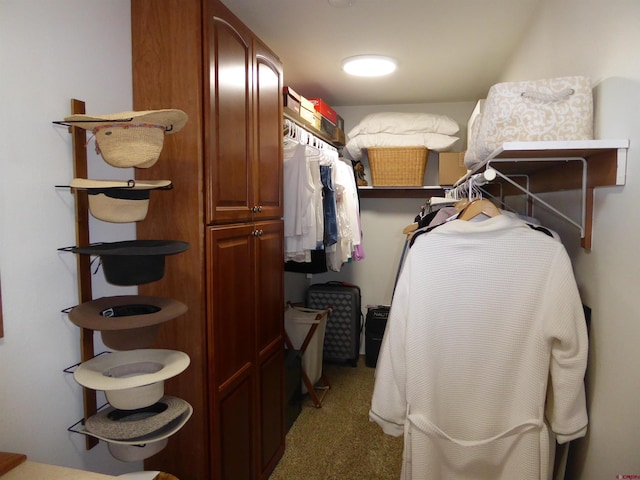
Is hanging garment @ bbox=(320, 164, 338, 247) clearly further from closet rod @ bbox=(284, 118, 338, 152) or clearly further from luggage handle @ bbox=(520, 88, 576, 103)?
luggage handle @ bbox=(520, 88, 576, 103)

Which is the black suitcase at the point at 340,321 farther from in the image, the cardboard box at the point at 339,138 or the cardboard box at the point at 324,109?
the cardboard box at the point at 324,109

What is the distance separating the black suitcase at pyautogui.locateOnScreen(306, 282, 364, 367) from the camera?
391 centimetres

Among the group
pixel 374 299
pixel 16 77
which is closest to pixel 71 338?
pixel 16 77

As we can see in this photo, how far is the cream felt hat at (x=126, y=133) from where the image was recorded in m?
1.25

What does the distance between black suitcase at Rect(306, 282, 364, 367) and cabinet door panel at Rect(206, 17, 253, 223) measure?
2.11m

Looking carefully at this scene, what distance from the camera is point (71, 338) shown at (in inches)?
57.2

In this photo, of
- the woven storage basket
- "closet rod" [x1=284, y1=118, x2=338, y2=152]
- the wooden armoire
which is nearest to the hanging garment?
"closet rod" [x1=284, y1=118, x2=338, y2=152]

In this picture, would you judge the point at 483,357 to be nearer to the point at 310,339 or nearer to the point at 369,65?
the point at 310,339

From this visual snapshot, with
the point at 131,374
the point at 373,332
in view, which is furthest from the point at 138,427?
the point at 373,332

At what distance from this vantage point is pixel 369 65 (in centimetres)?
282

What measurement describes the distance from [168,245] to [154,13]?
941 mm

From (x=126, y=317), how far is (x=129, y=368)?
0.25 m

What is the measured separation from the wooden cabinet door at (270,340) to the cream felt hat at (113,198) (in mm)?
781

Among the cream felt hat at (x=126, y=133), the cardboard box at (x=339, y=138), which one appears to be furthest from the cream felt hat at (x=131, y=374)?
the cardboard box at (x=339, y=138)
